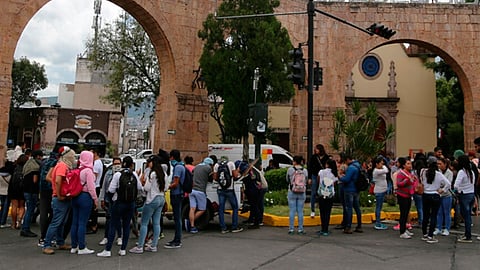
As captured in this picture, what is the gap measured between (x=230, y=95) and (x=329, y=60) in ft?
23.3

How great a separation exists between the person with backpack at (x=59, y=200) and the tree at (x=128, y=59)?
1795 cm

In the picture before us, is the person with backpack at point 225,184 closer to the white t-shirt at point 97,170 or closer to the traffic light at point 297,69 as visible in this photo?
the white t-shirt at point 97,170

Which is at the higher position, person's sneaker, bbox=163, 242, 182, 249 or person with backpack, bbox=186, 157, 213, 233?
person with backpack, bbox=186, 157, 213, 233

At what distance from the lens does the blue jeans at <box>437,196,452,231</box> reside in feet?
27.9

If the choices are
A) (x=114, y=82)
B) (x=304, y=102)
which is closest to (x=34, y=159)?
(x=304, y=102)

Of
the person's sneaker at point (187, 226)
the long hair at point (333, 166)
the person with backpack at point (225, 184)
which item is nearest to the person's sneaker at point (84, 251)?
the person's sneaker at point (187, 226)

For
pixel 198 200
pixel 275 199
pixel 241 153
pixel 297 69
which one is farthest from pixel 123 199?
pixel 241 153

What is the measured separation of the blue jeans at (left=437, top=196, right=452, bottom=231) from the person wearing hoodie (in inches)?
257

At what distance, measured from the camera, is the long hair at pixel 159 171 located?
674cm

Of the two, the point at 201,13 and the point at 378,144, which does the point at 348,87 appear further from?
the point at 378,144

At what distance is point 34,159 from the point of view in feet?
27.2

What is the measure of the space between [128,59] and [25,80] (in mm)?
16818

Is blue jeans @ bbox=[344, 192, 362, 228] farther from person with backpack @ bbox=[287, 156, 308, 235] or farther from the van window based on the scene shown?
the van window

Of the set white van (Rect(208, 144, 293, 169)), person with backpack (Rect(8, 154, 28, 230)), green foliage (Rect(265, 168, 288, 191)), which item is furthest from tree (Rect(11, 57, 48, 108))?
person with backpack (Rect(8, 154, 28, 230))
